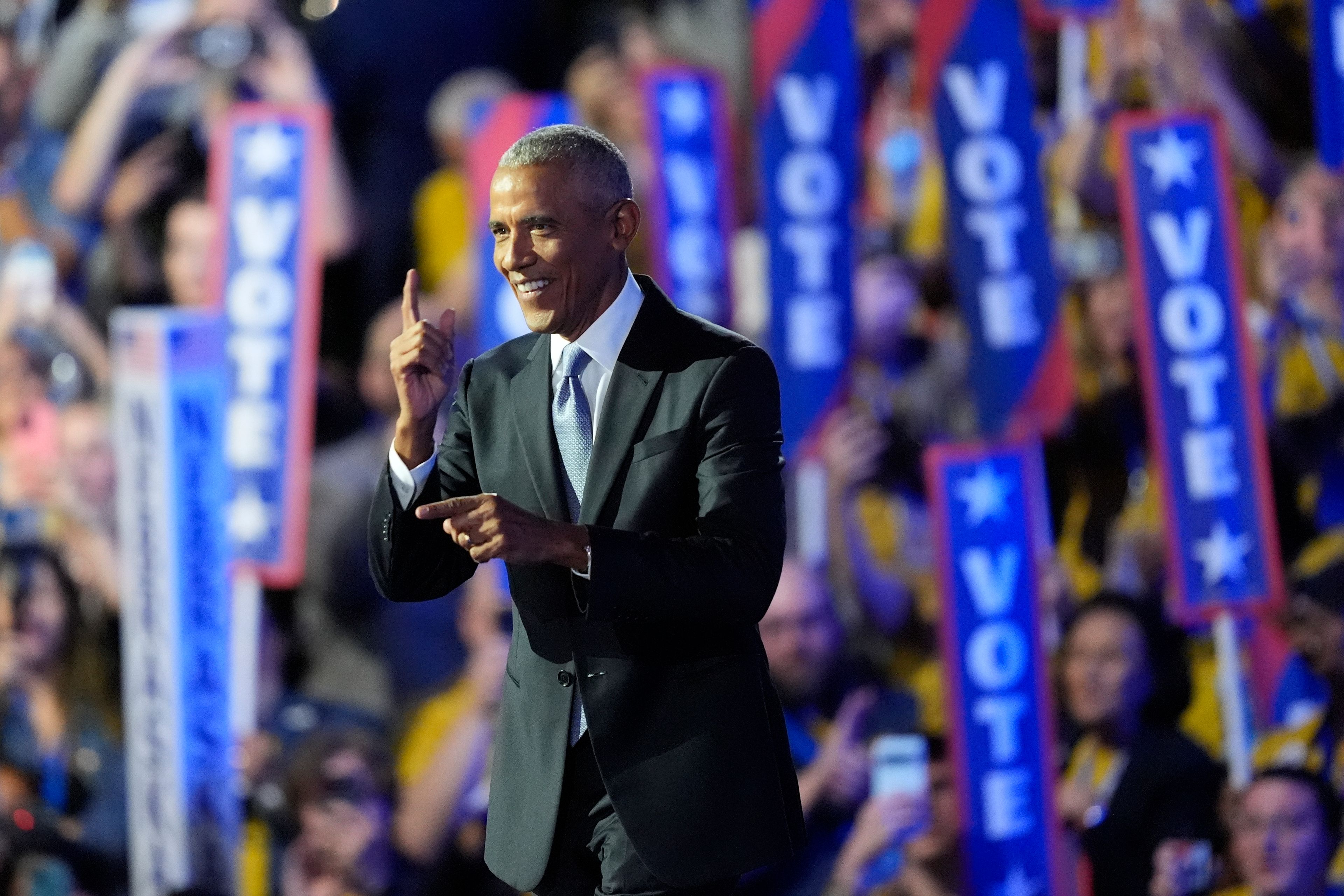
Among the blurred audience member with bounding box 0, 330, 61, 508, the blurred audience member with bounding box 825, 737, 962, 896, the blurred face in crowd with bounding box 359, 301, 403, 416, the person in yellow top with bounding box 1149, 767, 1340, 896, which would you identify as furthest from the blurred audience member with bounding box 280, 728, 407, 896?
the person in yellow top with bounding box 1149, 767, 1340, 896

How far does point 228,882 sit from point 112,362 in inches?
52.4

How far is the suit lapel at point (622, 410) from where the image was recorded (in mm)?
1243

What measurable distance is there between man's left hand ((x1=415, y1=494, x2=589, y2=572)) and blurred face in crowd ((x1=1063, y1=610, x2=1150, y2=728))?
262cm

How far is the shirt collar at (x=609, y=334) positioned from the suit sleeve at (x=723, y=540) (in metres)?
0.10

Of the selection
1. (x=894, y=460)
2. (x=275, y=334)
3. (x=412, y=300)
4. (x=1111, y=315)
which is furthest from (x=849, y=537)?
(x=412, y=300)

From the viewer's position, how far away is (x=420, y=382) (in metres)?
1.29

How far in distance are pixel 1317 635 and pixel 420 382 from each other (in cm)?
290

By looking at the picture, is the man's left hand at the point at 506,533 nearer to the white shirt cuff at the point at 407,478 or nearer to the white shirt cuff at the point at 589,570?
the white shirt cuff at the point at 589,570

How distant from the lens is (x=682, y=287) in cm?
354

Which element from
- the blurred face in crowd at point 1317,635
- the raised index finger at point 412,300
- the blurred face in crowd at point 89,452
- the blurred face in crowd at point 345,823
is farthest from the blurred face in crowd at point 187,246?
the blurred face in crowd at point 1317,635

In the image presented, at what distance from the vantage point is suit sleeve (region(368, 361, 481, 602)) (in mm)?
1316

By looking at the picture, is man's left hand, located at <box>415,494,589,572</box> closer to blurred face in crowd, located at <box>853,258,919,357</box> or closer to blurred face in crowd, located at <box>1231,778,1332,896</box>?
blurred face in crowd, located at <box>853,258,919,357</box>

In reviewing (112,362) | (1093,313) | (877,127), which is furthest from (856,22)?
(112,362)

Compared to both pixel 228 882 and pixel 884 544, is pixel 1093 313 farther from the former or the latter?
pixel 228 882
